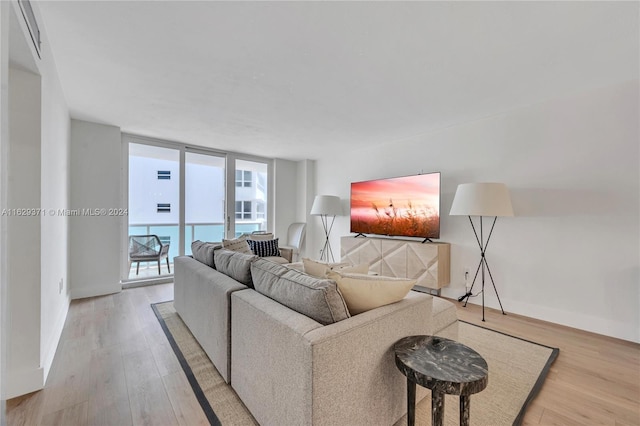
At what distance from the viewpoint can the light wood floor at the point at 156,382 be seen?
1.50 m

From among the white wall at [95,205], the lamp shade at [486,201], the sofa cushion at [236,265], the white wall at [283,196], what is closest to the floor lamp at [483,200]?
the lamp shade at [486,201]

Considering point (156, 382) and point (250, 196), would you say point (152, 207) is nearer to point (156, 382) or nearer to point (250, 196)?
point (250, 196)

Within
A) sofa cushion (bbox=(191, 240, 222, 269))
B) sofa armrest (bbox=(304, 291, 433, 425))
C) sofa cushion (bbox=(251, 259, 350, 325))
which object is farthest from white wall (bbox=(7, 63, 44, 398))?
sofa armrest (bbox=(304, 291, 433, 425))

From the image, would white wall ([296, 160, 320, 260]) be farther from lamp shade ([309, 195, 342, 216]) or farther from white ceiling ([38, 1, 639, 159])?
white ceiling ([38, 1, 639, 159])

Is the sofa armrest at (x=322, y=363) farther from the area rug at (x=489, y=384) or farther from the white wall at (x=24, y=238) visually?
the white wall at (x=24, y=238)

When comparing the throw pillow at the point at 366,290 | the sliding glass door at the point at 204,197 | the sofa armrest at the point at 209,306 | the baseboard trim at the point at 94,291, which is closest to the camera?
Answer: the throw pillow at the point at 366,290

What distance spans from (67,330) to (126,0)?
9.37ft

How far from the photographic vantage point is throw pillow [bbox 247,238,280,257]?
399cm

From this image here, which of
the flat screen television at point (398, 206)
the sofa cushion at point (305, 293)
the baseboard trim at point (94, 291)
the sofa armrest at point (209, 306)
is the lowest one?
the baseboard trim at point (94, 291)

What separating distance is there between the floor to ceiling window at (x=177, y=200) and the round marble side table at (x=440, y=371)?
4.27 meters

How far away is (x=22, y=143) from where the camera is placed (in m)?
1.73

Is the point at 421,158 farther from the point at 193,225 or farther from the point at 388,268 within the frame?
the point at 193,225

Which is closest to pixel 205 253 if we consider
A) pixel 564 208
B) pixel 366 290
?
pixel 366 290

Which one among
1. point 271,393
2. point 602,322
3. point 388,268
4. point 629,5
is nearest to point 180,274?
point 271,393
